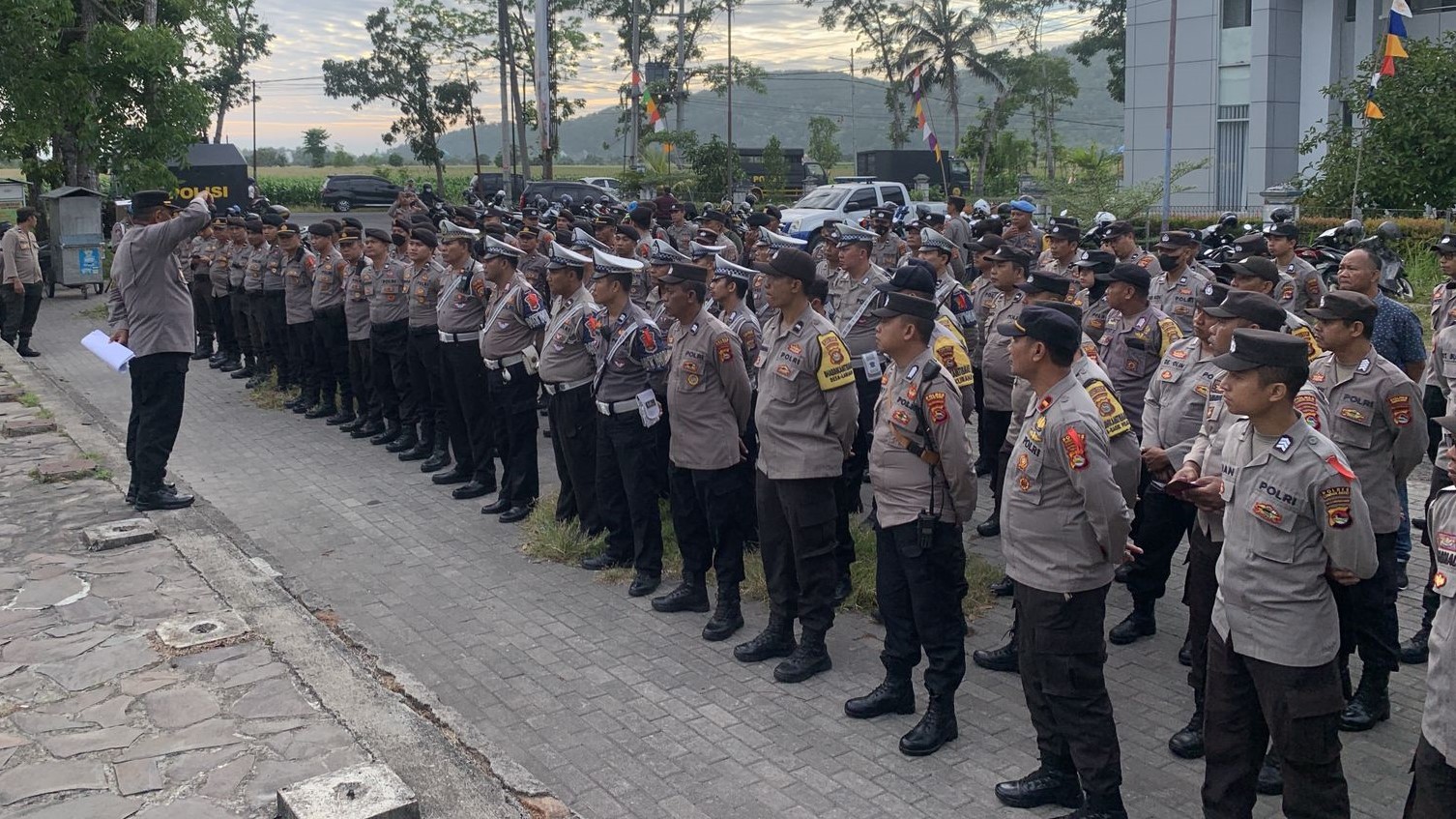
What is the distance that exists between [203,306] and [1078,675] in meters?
13.7

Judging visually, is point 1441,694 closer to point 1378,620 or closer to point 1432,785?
point 1432,785

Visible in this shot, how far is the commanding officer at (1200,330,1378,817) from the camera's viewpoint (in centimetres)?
346

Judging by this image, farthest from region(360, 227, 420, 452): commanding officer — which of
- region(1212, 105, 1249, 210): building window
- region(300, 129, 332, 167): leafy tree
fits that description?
region(300, 129, 332, 167): leafy tree

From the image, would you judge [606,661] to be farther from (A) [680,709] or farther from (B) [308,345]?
(B) [308,345]

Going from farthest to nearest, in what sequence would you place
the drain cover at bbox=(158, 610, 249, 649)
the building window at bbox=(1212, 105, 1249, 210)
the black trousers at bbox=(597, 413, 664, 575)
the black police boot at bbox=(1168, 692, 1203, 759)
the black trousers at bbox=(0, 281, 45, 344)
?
the building window at bbox=(1212, 105, 1249, 210), the black trousers at bbox=(0, 281, 45, 344), the black trousers at bbox=(597, 413, 664, 575), the drain cover at bbox=(158, 610, 249, 649), the black police boot at bbox=(1168, 692, 1203, 759)

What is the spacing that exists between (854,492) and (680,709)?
3048 mm

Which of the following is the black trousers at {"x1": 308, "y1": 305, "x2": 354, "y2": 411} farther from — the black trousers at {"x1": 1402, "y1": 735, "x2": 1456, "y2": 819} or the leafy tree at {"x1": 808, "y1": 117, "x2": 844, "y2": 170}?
the leafy tree at {"x1": 808, "y1": 117, "x2": 844, "y2": 170}

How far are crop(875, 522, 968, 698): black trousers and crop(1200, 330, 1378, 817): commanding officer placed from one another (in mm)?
1245

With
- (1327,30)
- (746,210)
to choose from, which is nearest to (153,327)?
(746,210)

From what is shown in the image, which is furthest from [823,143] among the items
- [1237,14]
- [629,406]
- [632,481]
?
[632,481]

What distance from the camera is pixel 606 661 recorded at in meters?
5.65

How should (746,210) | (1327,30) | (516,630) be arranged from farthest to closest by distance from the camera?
(1327,30) < (746,210) < (516,630)

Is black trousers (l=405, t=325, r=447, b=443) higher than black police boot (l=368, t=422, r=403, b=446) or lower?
higher

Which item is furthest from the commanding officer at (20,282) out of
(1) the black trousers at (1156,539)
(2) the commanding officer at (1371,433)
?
(2) the commanding officer at (1371,433)
